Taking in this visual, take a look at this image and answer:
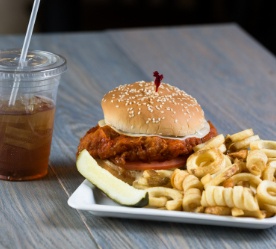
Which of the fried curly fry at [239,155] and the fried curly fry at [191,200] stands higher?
the fried curly fry at [239,155]

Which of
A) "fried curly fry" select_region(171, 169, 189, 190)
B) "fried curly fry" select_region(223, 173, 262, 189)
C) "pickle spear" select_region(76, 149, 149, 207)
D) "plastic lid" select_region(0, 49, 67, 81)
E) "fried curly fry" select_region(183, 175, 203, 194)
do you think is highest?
"plastic lid" select_region(0, 49, 67, 81)

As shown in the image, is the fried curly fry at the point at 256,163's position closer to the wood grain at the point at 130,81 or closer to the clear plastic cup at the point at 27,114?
the wood grain at the point at 130,81

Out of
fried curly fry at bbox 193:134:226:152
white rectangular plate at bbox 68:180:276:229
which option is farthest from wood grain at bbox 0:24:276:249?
fried curly fry at bbox 193:134:226:152

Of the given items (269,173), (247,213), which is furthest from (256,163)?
(247,213)

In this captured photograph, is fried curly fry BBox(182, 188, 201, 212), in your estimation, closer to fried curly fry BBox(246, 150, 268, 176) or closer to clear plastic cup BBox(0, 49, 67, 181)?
fried curly fry BBox(246, 150, 268, 176)

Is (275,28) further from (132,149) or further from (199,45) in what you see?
(132,149)

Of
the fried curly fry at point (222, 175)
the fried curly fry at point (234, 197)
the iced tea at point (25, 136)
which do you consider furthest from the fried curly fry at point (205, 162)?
the iced tea at point (25, 136)

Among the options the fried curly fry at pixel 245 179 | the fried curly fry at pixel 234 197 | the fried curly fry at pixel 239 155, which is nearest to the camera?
the fried curly fry at pixel 234 197
